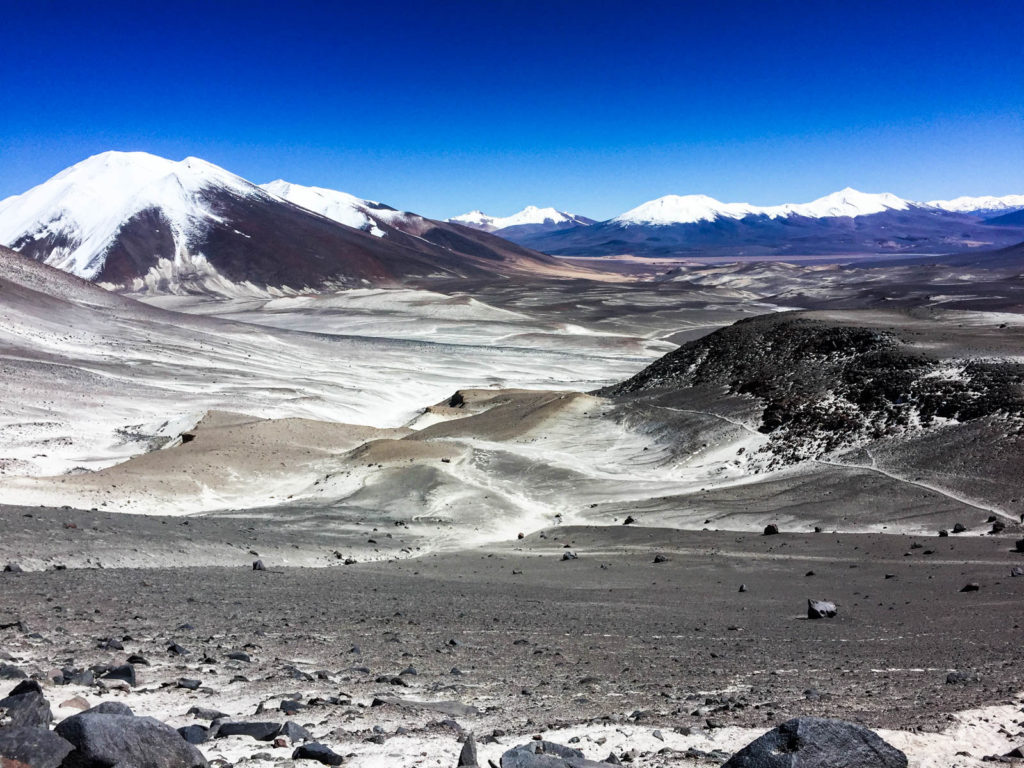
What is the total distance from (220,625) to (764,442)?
664 inches

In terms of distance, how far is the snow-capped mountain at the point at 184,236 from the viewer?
132 metres

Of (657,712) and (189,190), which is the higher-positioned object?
(189,190)

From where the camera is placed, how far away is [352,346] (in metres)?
64.4

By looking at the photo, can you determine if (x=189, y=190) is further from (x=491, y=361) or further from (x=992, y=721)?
(x=992, y=721)

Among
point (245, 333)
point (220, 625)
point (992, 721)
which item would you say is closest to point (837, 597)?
point (992, 721)

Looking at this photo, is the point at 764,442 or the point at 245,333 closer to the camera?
the point at 764,442

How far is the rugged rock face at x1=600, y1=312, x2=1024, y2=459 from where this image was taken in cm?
1994

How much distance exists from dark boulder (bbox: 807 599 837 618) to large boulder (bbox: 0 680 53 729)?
7.86 m

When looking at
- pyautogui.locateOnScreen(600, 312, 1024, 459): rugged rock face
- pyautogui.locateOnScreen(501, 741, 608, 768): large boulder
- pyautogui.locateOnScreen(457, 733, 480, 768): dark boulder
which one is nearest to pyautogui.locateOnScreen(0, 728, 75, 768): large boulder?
pyautogui.locateOnScreen(457, 733, 480, 768): dark boulder

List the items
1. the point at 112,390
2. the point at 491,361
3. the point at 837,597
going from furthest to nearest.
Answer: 1. the point at 491,361
2. the point at 112,390
3. the point at 837,597

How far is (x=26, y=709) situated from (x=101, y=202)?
167 m

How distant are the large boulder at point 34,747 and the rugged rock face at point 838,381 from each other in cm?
1893

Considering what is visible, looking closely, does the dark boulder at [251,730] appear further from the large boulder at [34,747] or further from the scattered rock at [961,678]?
the scattered rock at [961,678]

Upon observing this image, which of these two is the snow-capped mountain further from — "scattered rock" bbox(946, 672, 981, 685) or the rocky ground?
"scattered rock" bbox(946, 672, 981, 685)
